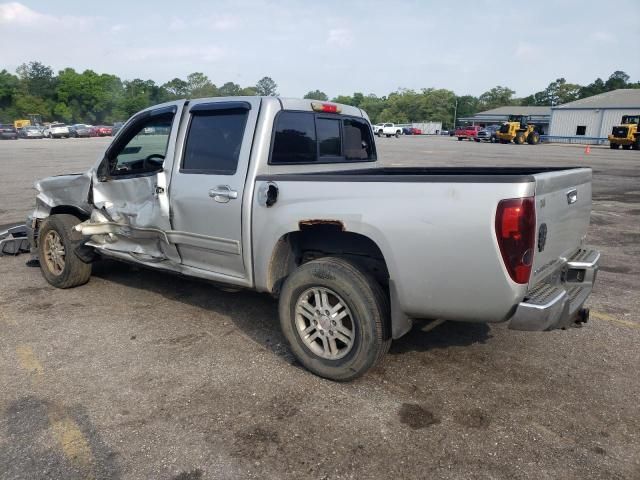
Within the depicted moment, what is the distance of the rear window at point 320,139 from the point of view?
3.84 metres

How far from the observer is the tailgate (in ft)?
9.15

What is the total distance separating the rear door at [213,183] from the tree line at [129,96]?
7593cm

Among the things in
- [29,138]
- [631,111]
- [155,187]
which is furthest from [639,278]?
[29,138]

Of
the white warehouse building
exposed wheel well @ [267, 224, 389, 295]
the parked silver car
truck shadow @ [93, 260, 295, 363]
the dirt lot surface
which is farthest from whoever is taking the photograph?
the parked silver car

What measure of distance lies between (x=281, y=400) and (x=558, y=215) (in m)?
2.06

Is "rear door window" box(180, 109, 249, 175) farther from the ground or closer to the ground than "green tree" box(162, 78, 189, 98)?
closer to the ground

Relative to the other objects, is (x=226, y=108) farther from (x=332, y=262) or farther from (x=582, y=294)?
A: (x=582, y=294)

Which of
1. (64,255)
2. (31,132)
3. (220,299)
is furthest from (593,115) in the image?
(31,132)

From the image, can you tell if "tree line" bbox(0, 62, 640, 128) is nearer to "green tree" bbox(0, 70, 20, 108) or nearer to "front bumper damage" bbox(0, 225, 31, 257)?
"green tree" bbox(0, 70, 20, 108)

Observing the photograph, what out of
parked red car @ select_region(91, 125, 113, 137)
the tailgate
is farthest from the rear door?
parked red car @ select_region(91, 125, 113, 137)

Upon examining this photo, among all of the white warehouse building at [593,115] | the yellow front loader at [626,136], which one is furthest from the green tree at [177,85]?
the yellow front loader at [626,136]

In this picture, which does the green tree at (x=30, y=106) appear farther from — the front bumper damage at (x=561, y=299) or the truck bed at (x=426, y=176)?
the front bumper damage at (x=561, y=299)

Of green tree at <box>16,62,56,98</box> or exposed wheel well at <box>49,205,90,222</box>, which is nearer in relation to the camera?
exposed wheel well at <box>49,205,90,222</box>

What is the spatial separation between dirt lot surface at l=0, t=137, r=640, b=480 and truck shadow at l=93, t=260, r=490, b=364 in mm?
21
